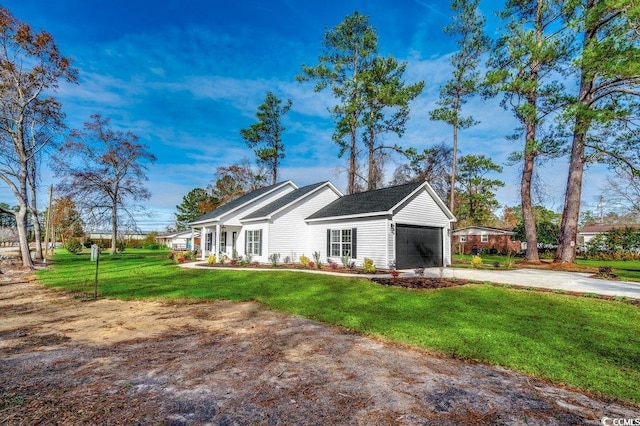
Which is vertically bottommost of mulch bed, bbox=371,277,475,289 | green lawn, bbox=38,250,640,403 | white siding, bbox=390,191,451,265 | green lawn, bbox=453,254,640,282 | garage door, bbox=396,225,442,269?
green lawn, bbox=453,254,640,282

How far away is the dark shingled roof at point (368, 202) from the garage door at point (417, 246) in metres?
1.47

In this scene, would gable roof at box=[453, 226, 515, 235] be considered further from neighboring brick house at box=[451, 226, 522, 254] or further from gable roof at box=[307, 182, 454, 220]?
gable roof at box=[307, 182, 454, 220]

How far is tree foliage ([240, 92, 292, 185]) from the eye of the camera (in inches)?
1435

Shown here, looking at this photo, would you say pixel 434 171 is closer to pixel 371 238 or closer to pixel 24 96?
pixel 371 238

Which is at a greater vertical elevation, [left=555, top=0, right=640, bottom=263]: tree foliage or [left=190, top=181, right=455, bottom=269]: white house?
[left=555, top=0, right=640, bottom=263]: tree foliage

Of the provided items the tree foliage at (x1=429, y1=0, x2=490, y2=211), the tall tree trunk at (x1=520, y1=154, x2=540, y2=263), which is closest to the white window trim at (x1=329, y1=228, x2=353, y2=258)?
the tree foliage at (x1=429, y1=0, x2=490, y2=211)

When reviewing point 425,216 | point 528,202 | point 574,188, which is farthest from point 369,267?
point 528,202

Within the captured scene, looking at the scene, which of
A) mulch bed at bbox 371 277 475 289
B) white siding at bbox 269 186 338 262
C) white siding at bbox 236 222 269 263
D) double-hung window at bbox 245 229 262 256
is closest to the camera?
mulch bed at bbox 371 277 475 289

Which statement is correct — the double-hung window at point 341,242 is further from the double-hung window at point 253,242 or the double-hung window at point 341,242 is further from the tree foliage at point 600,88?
the tree foliage at point 600,88

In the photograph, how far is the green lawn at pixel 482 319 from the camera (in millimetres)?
4621

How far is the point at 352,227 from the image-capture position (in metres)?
17.1

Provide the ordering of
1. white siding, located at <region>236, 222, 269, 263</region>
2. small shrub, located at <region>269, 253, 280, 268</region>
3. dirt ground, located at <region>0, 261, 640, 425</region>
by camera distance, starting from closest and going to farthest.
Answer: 1. dirt ground, located at <region>0, 261, 640, 425</region>
2. small shrub, located at <region>269, 253, 280, 268</region>
3. white siding, located at <region>236, 222, 269, 263</region>

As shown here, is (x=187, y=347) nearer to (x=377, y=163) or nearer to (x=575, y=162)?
(x=575, y=162)

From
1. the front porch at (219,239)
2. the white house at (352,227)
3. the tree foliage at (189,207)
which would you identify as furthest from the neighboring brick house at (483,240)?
the tree foliage at (189,207)
